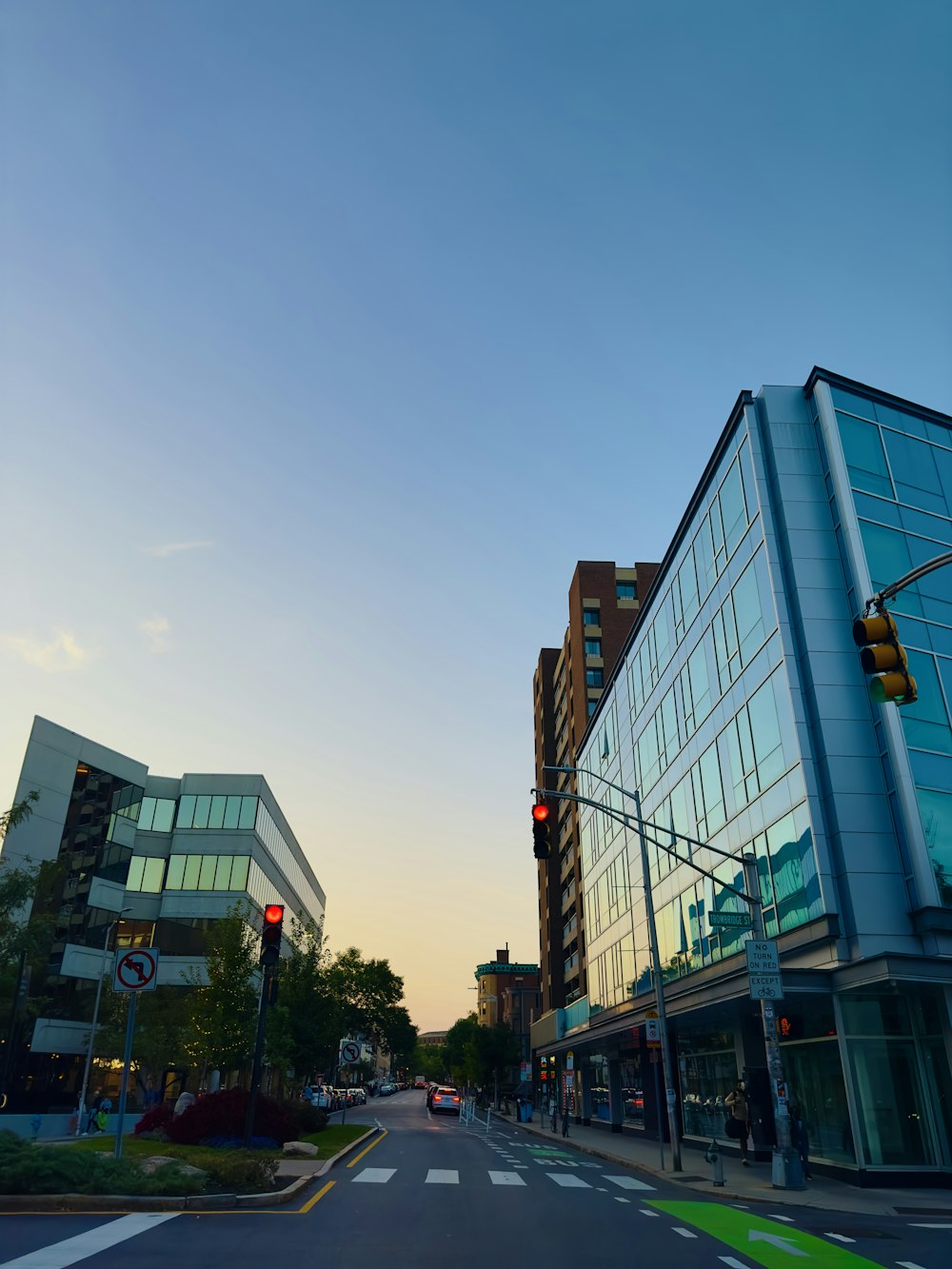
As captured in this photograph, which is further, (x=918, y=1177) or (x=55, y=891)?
(x=55, y=891)

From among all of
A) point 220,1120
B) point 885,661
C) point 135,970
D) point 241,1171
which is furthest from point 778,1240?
point 220,1120

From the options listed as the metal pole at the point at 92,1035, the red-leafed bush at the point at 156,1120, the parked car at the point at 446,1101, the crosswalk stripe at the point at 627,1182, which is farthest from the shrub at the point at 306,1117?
the parked car at the point at 446,1101

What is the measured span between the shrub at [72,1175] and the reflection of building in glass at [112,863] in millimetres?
43578

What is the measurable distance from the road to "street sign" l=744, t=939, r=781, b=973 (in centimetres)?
465

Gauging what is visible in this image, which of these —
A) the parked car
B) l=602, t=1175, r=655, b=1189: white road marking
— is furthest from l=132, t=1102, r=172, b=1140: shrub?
the parked car

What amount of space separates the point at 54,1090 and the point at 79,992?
5.54 m

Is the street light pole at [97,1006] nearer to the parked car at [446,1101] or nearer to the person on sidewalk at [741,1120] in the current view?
the parked car at [446,1101]

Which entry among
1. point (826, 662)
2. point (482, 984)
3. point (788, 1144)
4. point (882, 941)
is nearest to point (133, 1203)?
point (788, 1144)

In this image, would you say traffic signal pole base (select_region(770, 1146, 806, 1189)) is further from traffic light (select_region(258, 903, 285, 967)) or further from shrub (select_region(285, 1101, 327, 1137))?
shrub (select_region(285, 1101, 327, 1137))

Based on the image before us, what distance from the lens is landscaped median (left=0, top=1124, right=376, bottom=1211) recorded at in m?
12.6

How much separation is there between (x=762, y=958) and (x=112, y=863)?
52430 mm

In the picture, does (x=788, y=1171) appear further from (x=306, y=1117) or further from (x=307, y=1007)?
(x=307, y=1007)

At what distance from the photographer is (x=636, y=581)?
80.9 meters

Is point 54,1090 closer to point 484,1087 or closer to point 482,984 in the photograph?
point 484,1087
